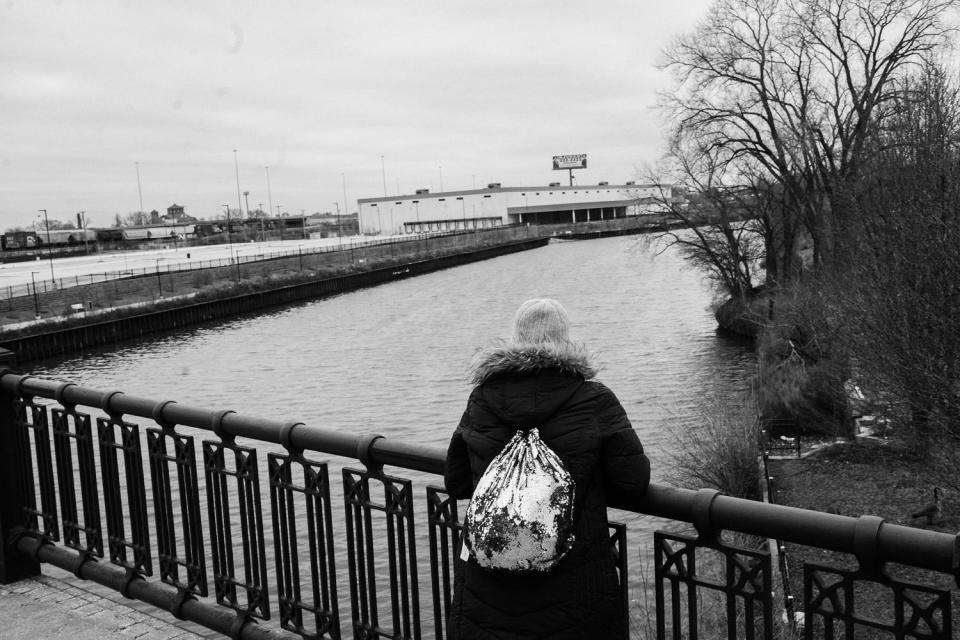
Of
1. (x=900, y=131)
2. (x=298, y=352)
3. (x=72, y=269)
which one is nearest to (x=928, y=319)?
(x=900, y=131)

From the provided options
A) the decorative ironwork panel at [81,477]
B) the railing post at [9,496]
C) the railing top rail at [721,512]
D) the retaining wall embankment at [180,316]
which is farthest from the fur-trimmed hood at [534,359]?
the retaining wall embankment at [180,316]

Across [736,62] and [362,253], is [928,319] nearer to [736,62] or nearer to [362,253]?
[736,62]

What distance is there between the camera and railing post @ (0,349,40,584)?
5.72 m

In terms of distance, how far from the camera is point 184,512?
16.7 ft

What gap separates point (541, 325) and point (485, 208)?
16435 centimetres

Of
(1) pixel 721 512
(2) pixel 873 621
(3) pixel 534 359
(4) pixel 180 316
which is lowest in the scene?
(4) pixel 180 316

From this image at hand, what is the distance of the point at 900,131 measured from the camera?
22.3m

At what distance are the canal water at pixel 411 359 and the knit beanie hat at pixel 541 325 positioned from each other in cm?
1143

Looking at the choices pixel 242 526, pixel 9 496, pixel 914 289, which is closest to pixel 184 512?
pixel 242 526

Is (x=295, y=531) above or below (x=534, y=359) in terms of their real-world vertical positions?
below

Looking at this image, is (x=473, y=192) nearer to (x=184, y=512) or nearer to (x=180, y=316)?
(x=180, y=316)

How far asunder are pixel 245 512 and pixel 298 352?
135ft

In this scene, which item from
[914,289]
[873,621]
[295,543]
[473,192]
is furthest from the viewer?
[473,192]

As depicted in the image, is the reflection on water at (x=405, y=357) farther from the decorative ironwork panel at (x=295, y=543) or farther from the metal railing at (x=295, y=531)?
the decorative ironwork panel at (x=295, y=543)
